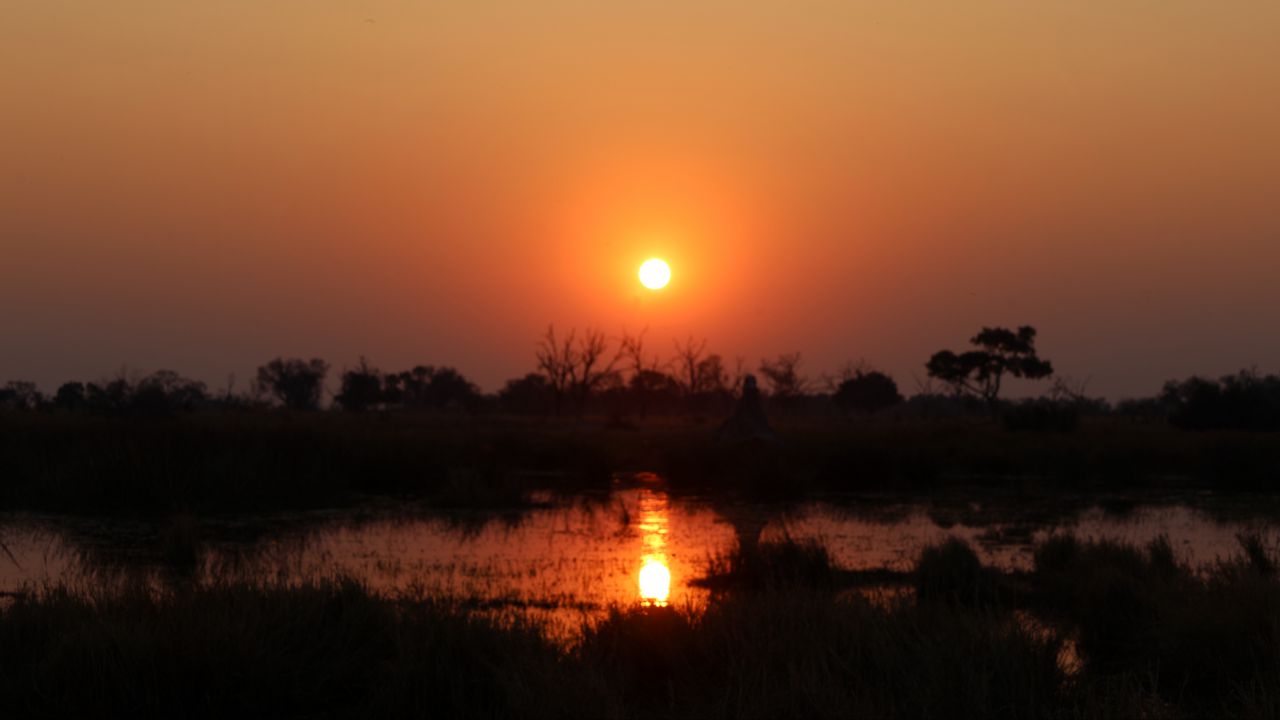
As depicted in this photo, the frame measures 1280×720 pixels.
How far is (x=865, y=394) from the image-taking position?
8556 centimetres

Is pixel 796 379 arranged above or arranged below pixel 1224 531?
above

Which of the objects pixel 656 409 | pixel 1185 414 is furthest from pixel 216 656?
pixel 656 409

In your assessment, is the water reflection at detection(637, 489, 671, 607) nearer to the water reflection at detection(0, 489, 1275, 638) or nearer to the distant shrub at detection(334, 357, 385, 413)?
the water reflection at detection(0, 489, 1275, 638)

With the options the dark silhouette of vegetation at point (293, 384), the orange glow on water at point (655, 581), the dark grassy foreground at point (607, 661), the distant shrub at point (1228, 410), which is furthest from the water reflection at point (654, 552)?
the dark silhouette of vegetation at point (293, 384)

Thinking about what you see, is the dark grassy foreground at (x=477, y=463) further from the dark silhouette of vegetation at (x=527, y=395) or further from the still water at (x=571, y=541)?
the dark silhouette of vegetation at (x=527, y=395)

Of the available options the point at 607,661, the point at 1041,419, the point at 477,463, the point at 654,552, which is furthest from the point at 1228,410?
the point at 607,661

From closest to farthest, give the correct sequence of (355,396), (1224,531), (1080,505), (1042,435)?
1. (1224,531)
2. (1080,505)
3. (1042,435)
4. (355,396)

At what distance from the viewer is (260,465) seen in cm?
1980

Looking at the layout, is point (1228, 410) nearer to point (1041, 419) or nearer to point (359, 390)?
point (1041, 419)

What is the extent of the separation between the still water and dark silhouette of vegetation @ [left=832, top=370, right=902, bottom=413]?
63599 mm

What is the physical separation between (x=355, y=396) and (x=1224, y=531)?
64800mm

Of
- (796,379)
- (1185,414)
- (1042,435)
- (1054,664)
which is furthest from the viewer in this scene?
(796,379)

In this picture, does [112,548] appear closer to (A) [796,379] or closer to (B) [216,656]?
(B) [216,656]

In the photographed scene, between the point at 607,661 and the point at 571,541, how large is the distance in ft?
28.6
